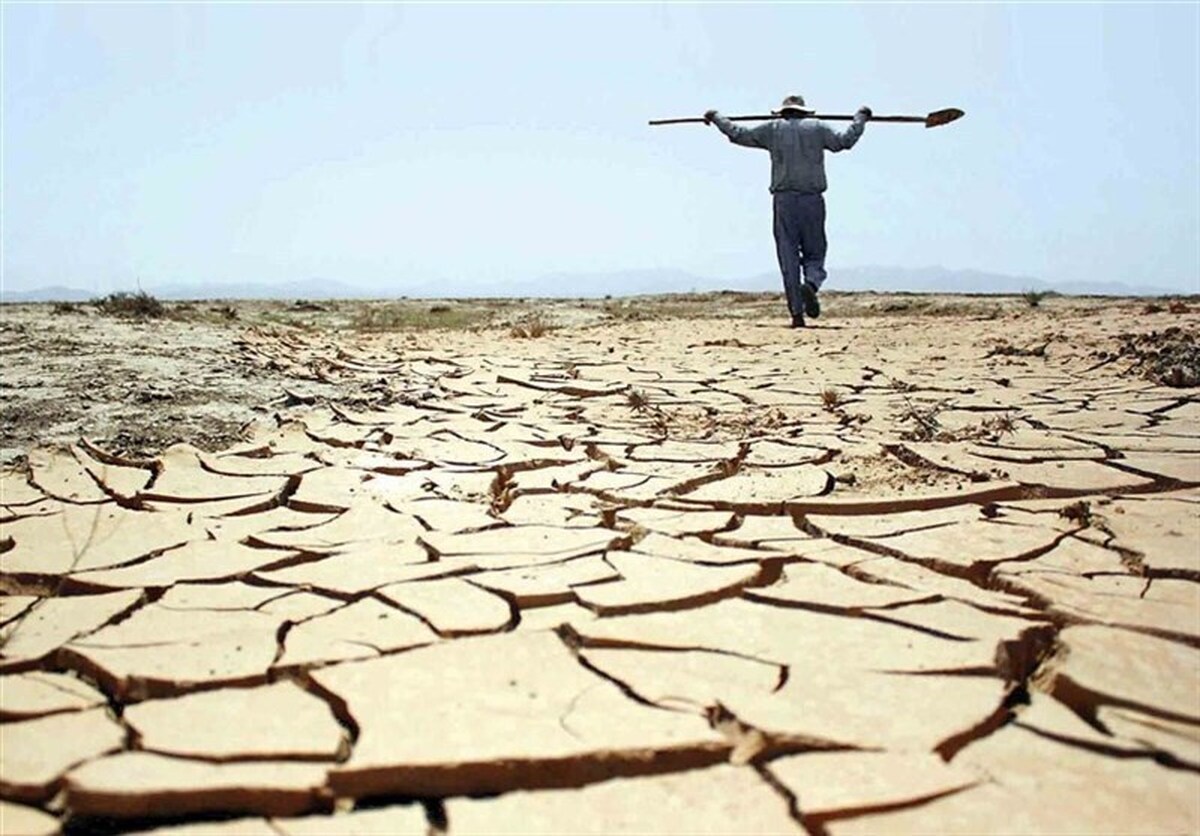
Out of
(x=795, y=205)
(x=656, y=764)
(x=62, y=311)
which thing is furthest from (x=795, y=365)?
(x=62, y=311)

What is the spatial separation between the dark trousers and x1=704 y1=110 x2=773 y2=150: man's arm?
1.36 feet

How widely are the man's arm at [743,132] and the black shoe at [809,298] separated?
1144 millimetres

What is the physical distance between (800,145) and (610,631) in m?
6.23

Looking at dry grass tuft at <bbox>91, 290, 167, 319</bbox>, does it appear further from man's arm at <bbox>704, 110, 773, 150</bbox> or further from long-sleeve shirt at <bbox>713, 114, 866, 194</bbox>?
long-sleeve shirt at <bbox>713, 114, 866, 194</bbox>

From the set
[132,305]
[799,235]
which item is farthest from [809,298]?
[132,305]

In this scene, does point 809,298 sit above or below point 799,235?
below

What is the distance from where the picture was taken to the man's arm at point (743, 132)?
7.64 metres

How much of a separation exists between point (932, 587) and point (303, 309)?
11067 millimetres

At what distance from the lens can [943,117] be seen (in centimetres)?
808

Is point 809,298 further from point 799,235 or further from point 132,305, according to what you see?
point 132,305

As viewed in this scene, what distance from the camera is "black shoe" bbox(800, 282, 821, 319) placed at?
26.7 ft

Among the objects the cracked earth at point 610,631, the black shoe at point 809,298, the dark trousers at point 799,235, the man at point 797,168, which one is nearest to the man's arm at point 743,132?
the man at point 797,168

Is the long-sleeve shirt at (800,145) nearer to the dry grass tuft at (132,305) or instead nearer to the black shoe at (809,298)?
the black shoe at (809,298)

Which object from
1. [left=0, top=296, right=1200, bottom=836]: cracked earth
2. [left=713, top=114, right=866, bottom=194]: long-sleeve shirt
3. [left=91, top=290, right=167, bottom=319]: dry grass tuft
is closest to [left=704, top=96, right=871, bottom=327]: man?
[left=713, top=114, right=866, bottom=194]: long-sleeve shirt
